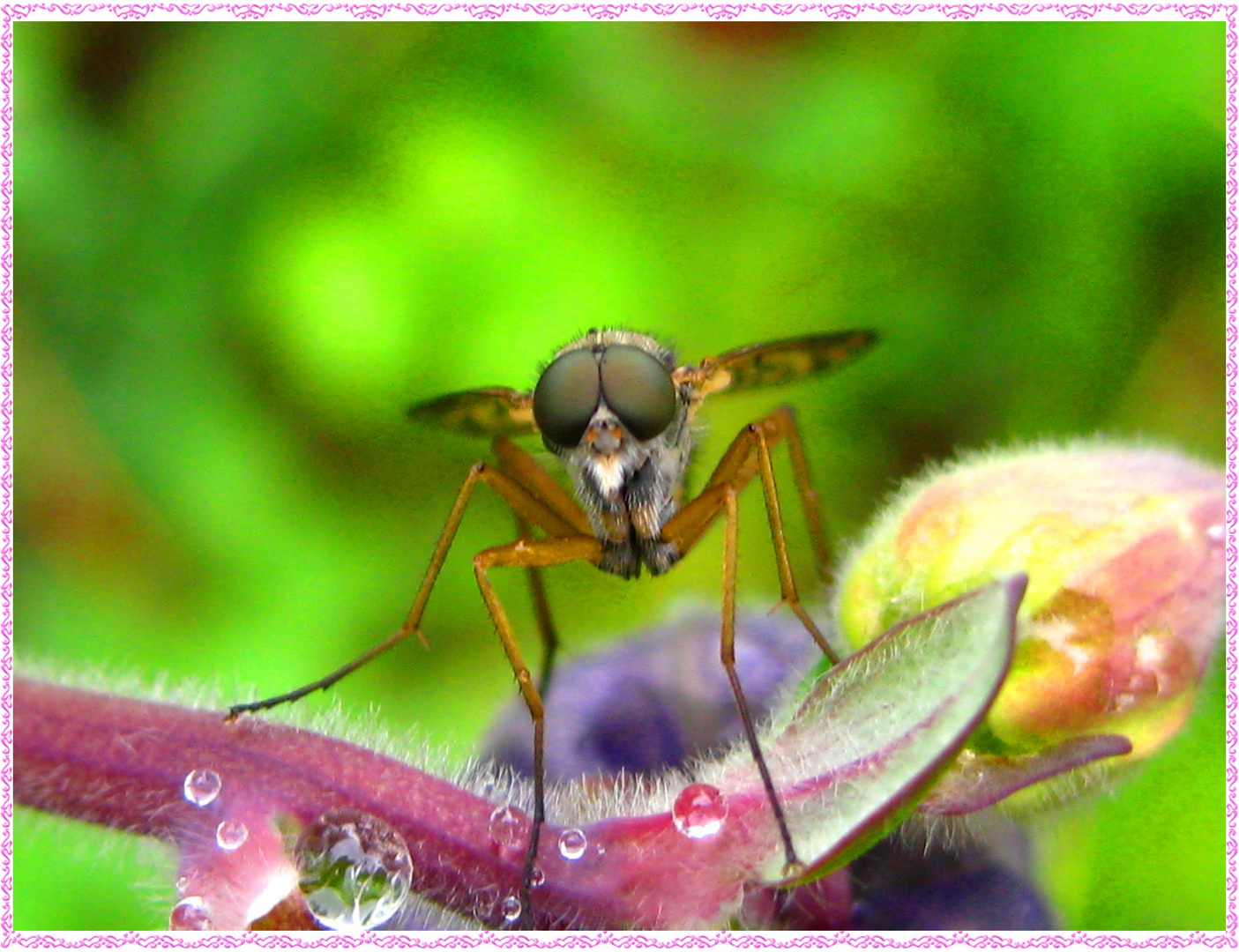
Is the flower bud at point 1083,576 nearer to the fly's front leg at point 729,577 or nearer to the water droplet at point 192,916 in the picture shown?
the fly's front leg at point 729,577

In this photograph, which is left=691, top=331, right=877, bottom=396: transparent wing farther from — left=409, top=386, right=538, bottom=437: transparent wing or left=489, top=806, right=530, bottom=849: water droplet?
left=489, top=806, right=530, bottom=849: water droplet

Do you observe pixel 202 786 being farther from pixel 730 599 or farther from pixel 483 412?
pixel 483 412

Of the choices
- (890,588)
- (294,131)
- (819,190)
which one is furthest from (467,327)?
(890,588)
